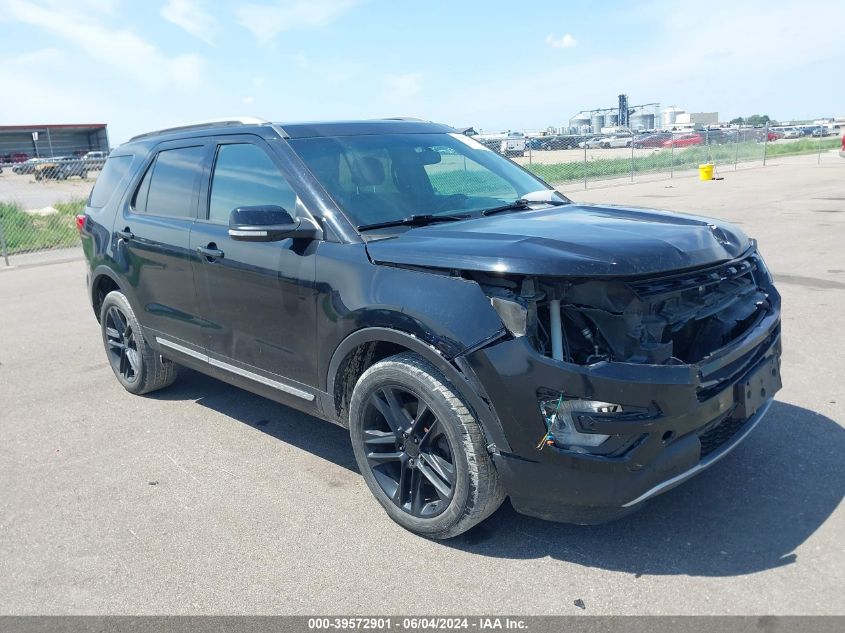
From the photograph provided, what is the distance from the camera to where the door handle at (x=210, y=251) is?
4353mm

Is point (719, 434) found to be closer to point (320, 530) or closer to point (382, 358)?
point (382, 358)

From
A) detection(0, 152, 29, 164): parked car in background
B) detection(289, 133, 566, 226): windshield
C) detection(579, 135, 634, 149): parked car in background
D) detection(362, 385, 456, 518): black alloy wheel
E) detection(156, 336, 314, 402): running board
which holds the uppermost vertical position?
detection(0, 152, 29, 164): parked car in background

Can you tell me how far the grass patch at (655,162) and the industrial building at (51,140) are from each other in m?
46.9

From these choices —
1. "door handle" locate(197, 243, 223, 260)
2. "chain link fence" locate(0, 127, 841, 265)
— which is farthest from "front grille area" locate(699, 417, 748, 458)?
"chain link fence" locate(0, 127, 841, 265)

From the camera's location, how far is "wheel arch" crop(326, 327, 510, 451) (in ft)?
10.1

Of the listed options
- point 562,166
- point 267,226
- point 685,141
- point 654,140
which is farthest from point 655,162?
point 267,226

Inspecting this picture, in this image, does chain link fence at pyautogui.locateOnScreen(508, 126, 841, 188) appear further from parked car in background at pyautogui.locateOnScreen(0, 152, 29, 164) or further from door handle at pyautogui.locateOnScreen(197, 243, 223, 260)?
parked car in background at pyautogui.locateOnScreen(0, 152, 29, 164)

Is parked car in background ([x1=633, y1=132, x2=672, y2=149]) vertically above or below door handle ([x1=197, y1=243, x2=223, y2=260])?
above

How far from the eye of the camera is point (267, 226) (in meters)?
3.68

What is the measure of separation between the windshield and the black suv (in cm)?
1

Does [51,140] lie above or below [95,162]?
above

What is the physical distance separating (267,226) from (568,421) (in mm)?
1718

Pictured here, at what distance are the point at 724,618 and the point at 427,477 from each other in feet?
4.24

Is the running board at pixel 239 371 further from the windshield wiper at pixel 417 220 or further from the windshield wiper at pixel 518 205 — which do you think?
the windshield wiper at pixel 518 205
